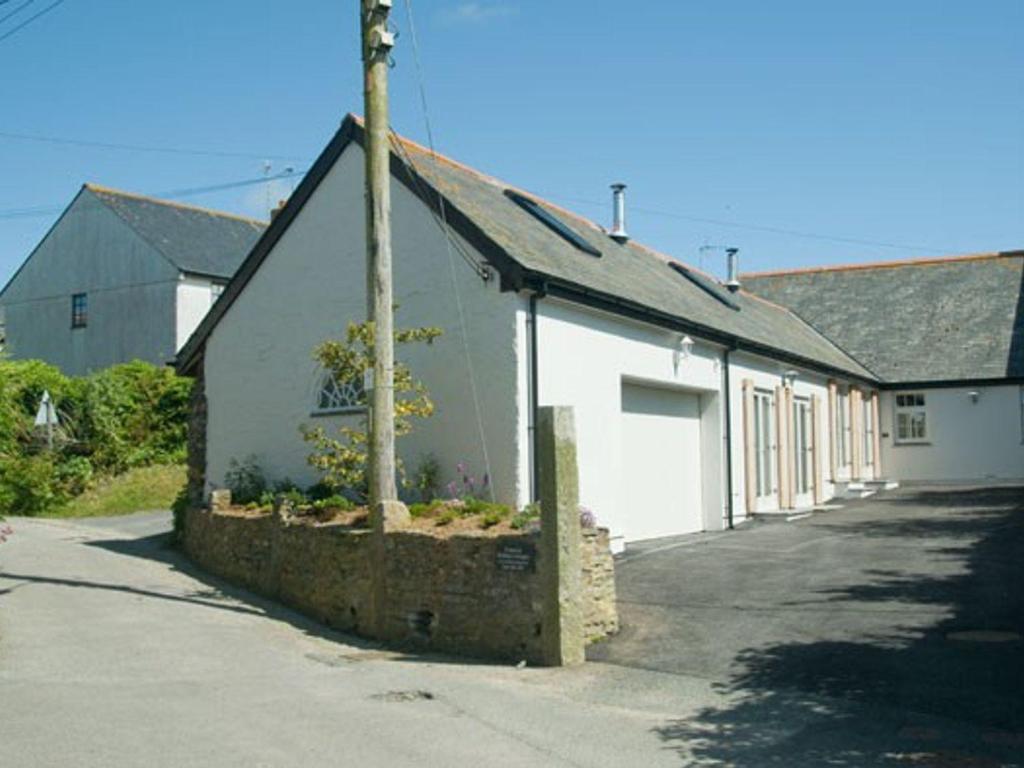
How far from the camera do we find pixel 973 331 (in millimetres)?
33906

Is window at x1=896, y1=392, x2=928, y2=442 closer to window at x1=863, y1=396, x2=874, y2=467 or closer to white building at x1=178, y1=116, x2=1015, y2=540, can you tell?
window at x1=863, y1=396, x2=874, y2=467

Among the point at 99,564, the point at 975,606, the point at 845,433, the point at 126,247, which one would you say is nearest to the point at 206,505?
the point at 99,564

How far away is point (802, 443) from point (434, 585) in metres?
16.0

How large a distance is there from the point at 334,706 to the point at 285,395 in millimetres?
8763

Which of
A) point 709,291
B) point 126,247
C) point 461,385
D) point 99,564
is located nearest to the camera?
point 461,385

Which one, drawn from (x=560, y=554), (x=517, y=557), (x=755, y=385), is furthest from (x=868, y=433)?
(x=560, y=554)

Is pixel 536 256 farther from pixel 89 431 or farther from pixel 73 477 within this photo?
pixel 89 431

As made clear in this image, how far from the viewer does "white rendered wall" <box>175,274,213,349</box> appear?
3556cm

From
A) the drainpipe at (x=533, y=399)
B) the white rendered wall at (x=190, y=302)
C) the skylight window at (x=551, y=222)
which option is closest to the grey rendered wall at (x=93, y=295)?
the white rendered wall at (x=190, y=302)

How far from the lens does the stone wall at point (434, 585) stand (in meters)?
11.2

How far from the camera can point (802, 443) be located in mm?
26000

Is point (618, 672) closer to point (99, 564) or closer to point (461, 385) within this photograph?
point (461, 385)

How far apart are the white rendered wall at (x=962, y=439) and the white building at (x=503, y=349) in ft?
40.3

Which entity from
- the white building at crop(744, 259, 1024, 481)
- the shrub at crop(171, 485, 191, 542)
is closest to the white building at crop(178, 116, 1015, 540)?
the shrub at crop(171, 485, 191, 542)
